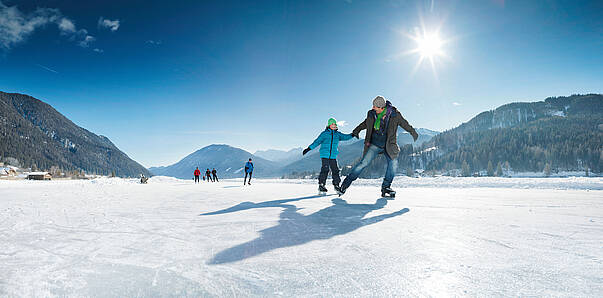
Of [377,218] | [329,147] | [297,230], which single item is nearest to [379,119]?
[329,147]

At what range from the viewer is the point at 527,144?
140375 millimetres

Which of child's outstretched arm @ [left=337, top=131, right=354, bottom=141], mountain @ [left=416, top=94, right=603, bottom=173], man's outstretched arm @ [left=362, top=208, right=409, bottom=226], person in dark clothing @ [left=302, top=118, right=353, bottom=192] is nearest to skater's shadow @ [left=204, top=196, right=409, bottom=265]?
man's outstretched arm @ [left=362, top=208, right=409, bottom=226]

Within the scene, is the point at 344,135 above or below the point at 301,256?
above

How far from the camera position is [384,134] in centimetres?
597

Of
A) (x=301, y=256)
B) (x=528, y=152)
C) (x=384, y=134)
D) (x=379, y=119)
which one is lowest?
(x=301, y=256)

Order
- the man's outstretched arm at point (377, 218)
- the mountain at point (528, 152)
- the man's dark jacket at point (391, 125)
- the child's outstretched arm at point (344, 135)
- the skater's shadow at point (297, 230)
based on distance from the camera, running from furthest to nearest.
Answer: the mountain at point (528, 152) → the child's outstretched arm at point (344, 135) → the man's dark jacket at point (391, 125) → the man's outstretched arm at point (377, 218) → the skater's shadow at point (297, 230)

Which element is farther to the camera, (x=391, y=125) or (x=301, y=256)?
(x=391, y=125)

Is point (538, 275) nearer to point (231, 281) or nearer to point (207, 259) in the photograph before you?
point (231, 281)

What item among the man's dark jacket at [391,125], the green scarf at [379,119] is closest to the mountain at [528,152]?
the man's dark jacket at [391,125]

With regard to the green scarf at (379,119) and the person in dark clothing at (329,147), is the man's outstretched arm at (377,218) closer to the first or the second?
the green scarf at (379,119)

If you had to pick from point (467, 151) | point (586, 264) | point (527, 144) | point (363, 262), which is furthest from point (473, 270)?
point (527, 144)

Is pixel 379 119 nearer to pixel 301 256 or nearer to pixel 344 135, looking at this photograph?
pixel 344 135

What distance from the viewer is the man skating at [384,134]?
5.92 m

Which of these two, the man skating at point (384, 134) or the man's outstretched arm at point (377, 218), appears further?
the man skating at point (384, 134)
